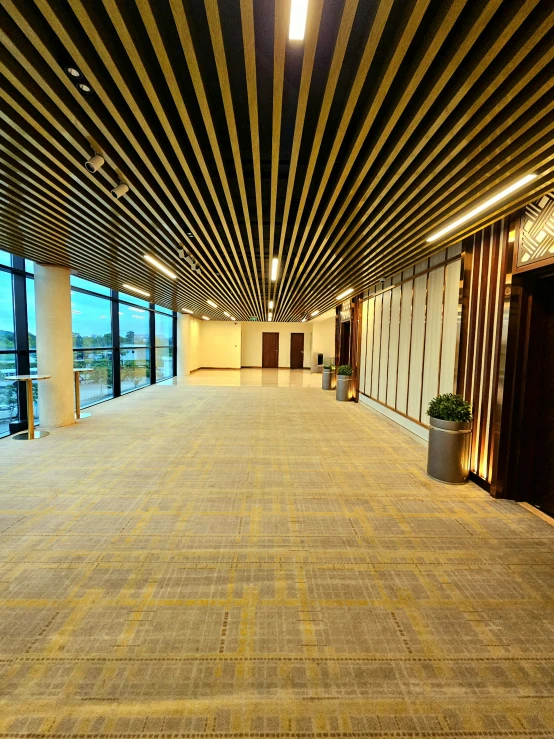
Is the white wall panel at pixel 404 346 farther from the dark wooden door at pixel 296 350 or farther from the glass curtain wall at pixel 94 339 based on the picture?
the dark wooden door at pixel 296 350

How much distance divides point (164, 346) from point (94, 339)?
6122mm

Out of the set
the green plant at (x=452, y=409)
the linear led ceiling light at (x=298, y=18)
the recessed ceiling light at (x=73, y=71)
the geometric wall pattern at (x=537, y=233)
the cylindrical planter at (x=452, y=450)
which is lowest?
the cylindrical planter at (x=452, y=450)

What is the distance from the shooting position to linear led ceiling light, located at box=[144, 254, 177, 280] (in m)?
5.90

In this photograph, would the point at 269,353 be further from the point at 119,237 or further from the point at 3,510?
the point at 3,510

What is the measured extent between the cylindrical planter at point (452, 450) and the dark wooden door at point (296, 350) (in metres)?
19.2

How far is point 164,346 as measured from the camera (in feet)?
50.9

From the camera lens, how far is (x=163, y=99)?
2254 mm

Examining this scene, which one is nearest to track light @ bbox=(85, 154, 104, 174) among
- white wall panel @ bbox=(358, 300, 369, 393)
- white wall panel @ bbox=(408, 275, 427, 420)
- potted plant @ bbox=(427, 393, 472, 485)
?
potted plant @ bbox=(427, 393, 472, 485)

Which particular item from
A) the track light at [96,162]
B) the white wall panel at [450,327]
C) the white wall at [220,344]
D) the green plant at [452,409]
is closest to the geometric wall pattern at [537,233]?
the white wall panel at [450,327]

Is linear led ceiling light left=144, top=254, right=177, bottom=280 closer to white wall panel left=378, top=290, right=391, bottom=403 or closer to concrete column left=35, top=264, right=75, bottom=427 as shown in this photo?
concrete column left=35, top=264, right=75, bottom=427

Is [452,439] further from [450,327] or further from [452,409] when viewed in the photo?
[450,327]

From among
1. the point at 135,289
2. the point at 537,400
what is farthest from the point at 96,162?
the point at 135,289

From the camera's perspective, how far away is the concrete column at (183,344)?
16.2 m

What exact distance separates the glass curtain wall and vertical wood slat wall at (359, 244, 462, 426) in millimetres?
6895
